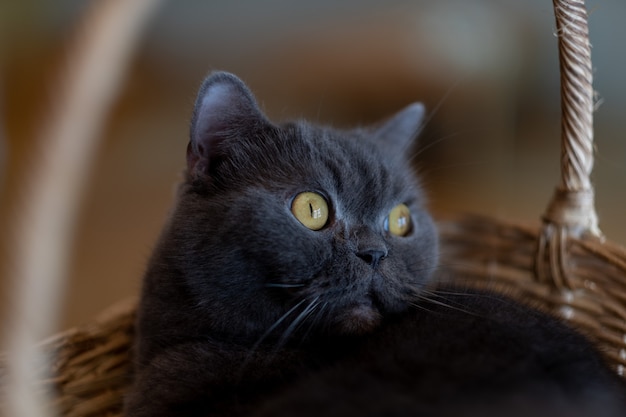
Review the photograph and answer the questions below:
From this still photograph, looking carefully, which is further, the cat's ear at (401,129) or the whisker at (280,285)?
the cat's ear at (401,129)

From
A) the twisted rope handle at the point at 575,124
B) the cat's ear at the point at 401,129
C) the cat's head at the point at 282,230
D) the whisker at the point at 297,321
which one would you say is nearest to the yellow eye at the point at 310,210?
the cat's head at the point at 282,230

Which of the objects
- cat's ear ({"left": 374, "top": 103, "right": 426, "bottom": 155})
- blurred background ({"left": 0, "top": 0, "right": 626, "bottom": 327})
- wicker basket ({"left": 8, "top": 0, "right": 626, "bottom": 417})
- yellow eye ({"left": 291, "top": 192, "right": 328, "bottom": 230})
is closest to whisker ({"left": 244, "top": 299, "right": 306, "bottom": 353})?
yellow eye ({"left": 291, "top": 192, "right": 328, "bottom": 230})

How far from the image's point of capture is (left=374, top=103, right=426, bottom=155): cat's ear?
121cm

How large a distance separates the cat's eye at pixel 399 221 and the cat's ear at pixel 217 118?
26cm

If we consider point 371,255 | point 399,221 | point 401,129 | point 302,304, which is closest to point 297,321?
point 302,304

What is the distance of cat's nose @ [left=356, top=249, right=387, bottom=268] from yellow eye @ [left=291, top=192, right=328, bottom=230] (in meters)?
0.08

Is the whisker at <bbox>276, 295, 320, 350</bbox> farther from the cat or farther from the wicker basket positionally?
the wicker basket

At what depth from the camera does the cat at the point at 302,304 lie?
0.68 metres

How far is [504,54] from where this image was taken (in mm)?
2842

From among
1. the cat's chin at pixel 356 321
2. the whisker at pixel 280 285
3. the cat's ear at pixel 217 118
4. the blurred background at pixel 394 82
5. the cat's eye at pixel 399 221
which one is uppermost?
the blurred background at pixel 394 82

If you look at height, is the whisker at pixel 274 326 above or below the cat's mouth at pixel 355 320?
above

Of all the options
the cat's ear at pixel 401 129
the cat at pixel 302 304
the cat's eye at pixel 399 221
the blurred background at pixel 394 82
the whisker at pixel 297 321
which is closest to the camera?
the cat at pixel 302 304

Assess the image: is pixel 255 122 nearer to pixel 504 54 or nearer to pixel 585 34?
pixel 585 34

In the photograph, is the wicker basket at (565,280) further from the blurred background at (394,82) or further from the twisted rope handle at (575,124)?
the blurred background at (394,82)
